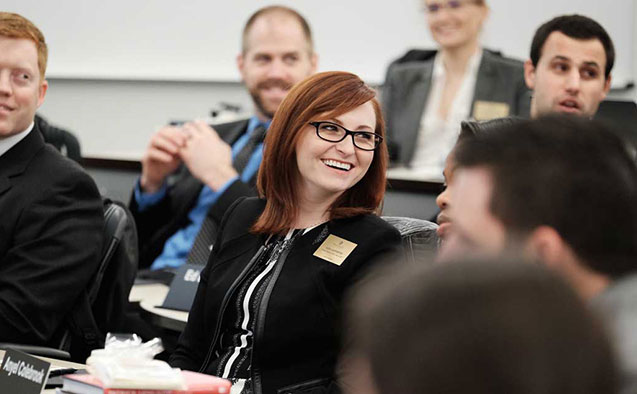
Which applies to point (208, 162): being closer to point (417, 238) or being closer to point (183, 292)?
point (183, 292)

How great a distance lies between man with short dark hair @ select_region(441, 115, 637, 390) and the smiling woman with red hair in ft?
3.34

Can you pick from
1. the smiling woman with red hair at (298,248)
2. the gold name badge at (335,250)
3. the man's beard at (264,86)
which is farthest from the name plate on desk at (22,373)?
the man's beard at (264,86)

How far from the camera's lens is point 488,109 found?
4691 millimetres

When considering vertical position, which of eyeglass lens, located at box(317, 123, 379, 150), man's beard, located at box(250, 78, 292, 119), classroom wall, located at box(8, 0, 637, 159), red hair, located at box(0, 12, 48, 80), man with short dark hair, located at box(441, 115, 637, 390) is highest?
man with short dark hair, located at box(441, 115, 637, 390)

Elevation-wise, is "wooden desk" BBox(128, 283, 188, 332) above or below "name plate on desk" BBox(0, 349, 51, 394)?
below

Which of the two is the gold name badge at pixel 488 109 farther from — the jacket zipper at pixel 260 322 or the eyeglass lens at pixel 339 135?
the jacket zipper at pixel 260 322

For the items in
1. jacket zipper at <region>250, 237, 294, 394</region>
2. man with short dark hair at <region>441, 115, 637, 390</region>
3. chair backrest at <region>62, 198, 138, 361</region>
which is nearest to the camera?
man with short dark hair at <region>441, 115, 637, 390</region>

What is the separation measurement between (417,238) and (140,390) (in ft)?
3.28

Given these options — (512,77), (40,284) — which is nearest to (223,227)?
(40,284)

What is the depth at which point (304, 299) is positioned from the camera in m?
2.11

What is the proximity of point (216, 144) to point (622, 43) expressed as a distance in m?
3.23

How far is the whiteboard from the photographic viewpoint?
20.0 ft

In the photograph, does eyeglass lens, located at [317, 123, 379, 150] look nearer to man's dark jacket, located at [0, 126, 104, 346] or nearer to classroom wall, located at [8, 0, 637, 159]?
man's dark jacket, located at [0, 126, 104, 346]

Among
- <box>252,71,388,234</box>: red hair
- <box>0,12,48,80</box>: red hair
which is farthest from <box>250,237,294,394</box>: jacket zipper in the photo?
<box>0,12,48,80</box>: red hair
